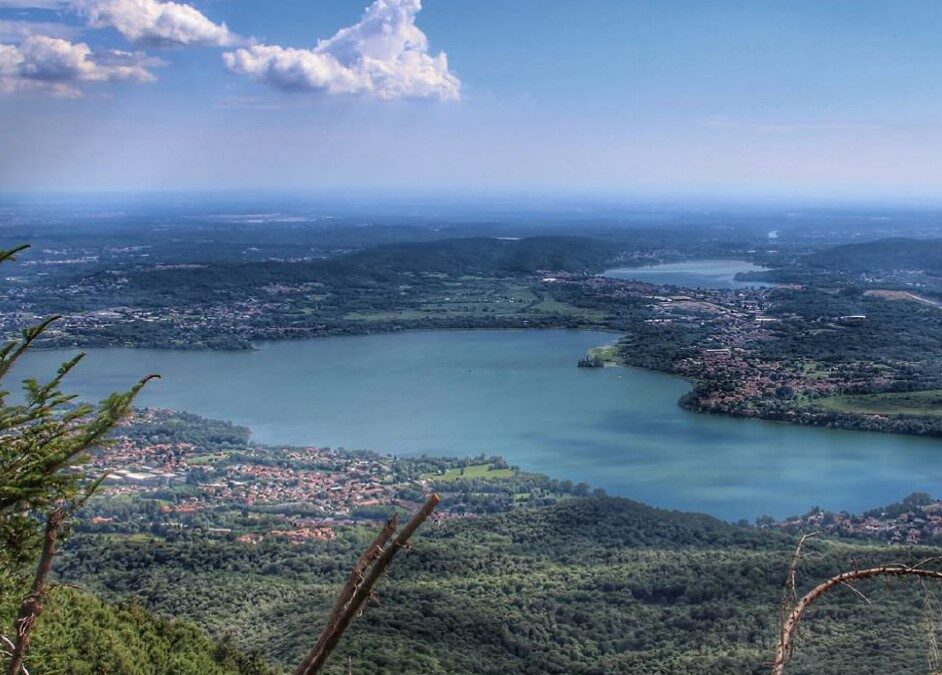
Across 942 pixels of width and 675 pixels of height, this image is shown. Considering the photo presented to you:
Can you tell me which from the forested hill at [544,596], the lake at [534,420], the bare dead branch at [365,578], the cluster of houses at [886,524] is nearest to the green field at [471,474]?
the lake at [534,420]

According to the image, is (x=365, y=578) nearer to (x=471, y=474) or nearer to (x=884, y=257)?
(x=471, y=474)

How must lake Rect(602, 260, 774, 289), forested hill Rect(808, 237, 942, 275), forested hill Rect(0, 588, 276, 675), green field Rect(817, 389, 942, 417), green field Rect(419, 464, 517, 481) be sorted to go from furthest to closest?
forested hill Rect(808, 237, 942, 275), lake Rect(602, 260, 774, 289), green field Rect(817, 389, 942, 417), green field Rect(419, 464, 517, 481), forested hill Rect(0, 588, 276, 675)

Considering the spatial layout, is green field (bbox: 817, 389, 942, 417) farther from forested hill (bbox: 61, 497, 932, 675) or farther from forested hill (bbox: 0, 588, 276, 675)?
forested hill (bbox: 0, 588, 276, 675)

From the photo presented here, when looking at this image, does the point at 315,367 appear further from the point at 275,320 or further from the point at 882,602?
the point at 882,602

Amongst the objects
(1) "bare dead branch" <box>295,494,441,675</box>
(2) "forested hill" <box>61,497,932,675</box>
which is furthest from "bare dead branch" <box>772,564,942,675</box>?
(2) "forested hill" <box>61,497,932,675</box>

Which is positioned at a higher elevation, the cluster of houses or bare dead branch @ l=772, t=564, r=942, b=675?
bare dead branch @ l=772, t=564, r=942, b=675

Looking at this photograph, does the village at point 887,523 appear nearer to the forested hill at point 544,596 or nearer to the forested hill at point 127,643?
the forested hill at point 544,596

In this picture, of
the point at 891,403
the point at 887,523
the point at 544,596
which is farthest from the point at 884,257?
the point at 544,596
